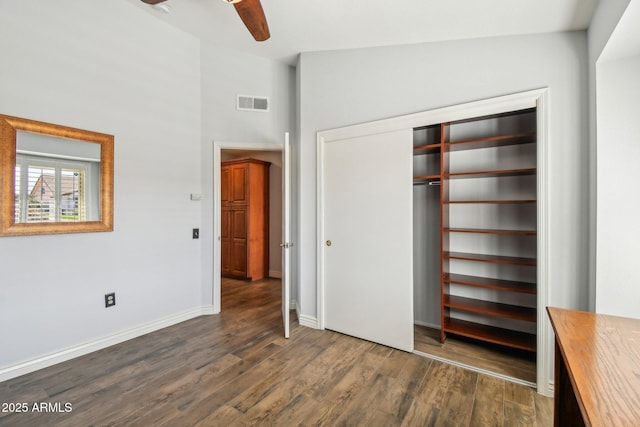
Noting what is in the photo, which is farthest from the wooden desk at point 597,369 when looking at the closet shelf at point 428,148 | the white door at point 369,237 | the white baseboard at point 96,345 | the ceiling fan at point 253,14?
the white baseboard at point 96,345

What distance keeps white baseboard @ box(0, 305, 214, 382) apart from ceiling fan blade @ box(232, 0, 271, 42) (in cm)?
289

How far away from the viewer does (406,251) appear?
2.53 m

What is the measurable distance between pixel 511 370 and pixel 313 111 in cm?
296

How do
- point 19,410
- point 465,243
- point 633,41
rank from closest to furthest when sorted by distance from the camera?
1. point 633,41
2. point 19,410
3. point 465,243

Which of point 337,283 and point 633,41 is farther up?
point 633,41

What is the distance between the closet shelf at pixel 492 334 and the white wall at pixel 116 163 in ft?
9.14

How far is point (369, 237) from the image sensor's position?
2717mm

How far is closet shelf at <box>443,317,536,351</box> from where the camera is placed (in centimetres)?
233

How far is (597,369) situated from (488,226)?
1944 millimetres

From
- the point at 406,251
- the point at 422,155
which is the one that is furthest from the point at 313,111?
the point at 406,251

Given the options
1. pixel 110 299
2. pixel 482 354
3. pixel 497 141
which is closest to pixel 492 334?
pixel 482 354

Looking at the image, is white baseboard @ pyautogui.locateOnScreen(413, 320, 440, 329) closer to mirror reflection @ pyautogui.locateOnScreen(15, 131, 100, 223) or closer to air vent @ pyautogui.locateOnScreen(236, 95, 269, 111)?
air vent @ pyautogui.locateOnScreen(236, 95, 269, 111)

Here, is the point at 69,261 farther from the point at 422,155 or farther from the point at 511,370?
the point at 511,370

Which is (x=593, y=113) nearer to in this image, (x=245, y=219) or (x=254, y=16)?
(x=254, y=16)
